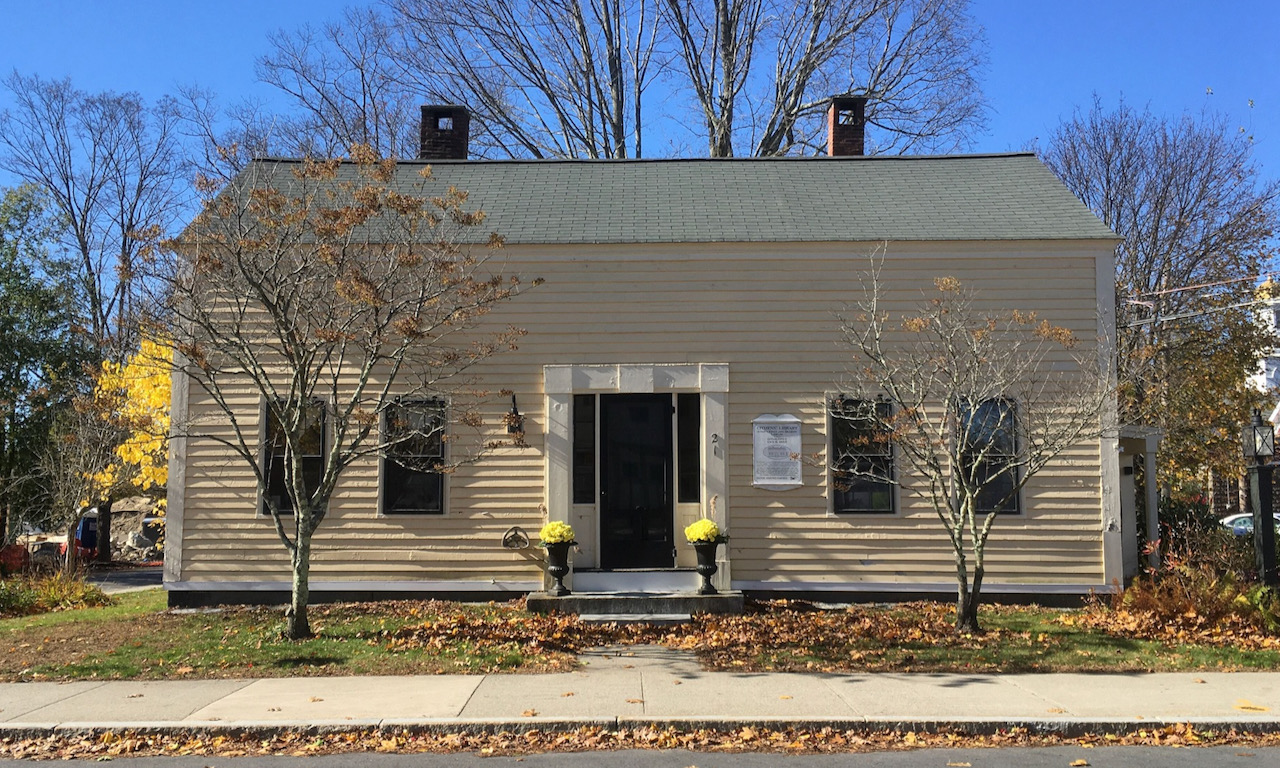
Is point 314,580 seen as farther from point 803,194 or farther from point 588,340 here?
point 803,194

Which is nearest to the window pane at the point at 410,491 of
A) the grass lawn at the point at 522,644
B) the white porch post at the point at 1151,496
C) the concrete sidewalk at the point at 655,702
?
the grass lawn at the point at 522,644

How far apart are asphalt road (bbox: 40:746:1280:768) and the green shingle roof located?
6.89 m

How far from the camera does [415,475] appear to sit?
39.1 ft

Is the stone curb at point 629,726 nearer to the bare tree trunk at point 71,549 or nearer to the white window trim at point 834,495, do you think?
the white window trim at point 834,495

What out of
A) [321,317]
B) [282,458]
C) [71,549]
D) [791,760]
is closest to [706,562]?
[791,760]

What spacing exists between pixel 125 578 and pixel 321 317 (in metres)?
14.5

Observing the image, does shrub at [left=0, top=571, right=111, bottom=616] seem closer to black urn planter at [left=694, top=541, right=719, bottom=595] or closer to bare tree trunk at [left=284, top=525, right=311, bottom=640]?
bare tree trunk at [left=284, top=525, right=311, bottom=640]

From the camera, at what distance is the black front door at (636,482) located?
11.7 m

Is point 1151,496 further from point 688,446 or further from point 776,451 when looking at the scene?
point 688,446

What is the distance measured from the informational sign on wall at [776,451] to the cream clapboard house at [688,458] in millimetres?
28

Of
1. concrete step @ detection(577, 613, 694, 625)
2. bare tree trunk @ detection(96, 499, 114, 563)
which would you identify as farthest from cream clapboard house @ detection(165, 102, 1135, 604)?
bare tree trunk @ detection(96, 499, 114, 563)

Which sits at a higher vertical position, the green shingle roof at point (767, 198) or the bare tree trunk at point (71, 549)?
the green shingle roof at point (767, 198)

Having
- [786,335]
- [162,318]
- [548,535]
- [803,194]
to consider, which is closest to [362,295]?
[162,318]

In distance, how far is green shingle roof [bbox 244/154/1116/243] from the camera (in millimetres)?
12000
